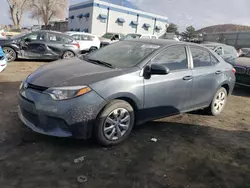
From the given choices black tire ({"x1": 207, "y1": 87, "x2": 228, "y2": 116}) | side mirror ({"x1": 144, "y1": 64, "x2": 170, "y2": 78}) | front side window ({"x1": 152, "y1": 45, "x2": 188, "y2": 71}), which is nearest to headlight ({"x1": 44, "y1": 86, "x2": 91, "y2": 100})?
side mirror ({"x1": 144, "y1": 64, "x2": 170, "y2": 78})

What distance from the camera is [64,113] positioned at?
314cm

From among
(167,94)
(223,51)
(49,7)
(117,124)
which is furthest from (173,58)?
(49,7)

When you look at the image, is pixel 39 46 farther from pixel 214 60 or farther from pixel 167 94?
pixel 167 94

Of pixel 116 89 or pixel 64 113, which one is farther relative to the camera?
pixel 116 89

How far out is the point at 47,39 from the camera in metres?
11.0

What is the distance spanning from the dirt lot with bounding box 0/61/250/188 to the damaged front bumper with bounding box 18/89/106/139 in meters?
0.31

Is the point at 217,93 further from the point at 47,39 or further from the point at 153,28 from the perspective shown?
the point at 153,28

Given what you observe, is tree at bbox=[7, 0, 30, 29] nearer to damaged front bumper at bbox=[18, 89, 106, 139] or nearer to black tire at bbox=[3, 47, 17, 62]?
black tire at bbox=[3, 47, 17, 62]

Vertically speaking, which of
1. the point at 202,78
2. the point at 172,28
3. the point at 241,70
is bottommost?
the point at 241,70

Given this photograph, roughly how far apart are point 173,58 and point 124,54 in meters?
0.85

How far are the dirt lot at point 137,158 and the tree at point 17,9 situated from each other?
4781 cm

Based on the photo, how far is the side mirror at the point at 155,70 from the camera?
3669mm

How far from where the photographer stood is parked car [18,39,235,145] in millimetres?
3201

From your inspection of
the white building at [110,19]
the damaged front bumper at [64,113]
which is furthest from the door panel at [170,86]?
the white building at [110,19]
